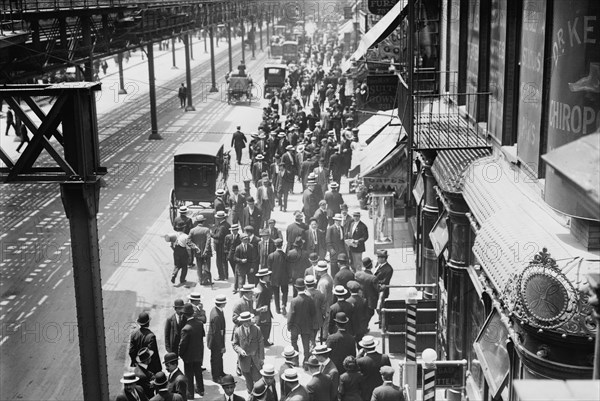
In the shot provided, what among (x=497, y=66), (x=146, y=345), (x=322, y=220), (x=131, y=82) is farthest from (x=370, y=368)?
(x=131, y=82)

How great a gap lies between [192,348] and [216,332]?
517mm

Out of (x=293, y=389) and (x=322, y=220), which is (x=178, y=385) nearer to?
(x=293, y=389)

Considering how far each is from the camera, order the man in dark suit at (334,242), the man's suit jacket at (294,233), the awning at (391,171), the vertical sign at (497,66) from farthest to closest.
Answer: the awning at (391,171), the man in dark suit at (334,242), the man's suit jacket at (294,233), the vertical sign at (497,66)

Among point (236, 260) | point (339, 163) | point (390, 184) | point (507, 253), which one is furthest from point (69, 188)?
point (339, 163)

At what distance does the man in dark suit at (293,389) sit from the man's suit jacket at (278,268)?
17.5 feet

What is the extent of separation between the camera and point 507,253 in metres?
8.86

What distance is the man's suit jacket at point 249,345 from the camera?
13469mm

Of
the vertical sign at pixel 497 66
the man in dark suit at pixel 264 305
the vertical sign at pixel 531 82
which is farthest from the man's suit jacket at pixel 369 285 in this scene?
the vertical sign at pixel 531 82

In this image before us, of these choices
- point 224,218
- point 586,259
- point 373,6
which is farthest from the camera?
point 373,6

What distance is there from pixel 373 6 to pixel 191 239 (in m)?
11.1

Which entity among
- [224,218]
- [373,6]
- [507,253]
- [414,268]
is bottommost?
[414,268]

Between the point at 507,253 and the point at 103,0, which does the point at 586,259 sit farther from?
the point at 103,0

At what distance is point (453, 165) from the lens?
13.4m

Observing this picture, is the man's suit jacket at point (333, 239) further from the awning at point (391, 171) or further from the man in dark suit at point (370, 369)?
the man in dark suit at point (370, 369)
